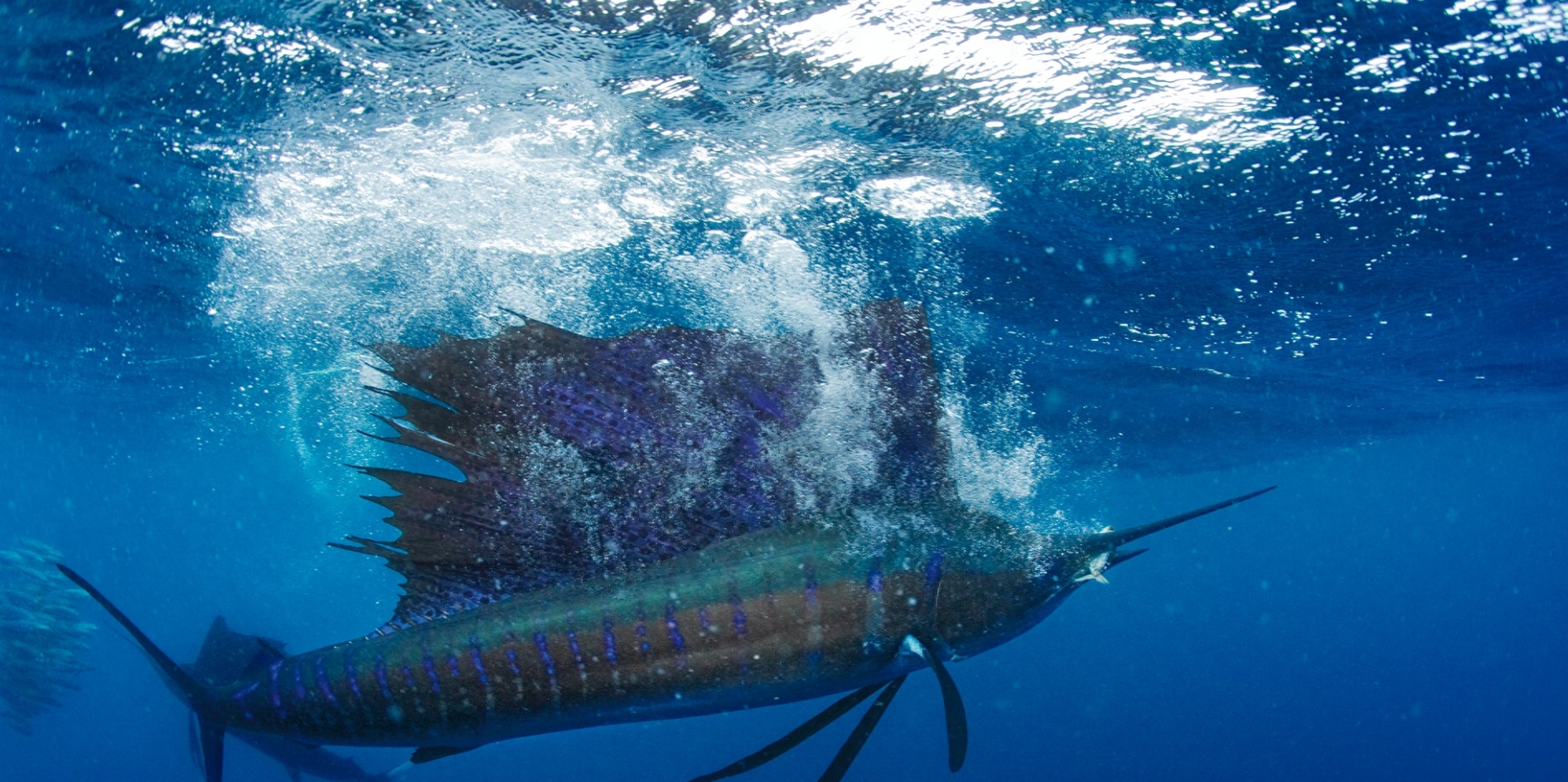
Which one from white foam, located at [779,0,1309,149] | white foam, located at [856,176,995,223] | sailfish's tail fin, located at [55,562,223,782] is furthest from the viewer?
white foam, located at [856,176,995,223]

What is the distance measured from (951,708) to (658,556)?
3.40 feet

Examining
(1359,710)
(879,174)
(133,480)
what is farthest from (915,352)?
(1359,710)

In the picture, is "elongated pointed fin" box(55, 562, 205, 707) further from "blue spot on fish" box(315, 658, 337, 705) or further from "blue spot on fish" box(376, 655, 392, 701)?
"blue spot on fish" box(376, 655, 392, 701)

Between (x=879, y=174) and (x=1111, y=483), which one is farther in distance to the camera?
(x=1111, y=483)

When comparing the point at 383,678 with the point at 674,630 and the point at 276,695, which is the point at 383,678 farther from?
the point at 674,630

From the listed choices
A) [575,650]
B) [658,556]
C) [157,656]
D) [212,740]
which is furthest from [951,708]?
[157,656]

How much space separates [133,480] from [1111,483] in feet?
171

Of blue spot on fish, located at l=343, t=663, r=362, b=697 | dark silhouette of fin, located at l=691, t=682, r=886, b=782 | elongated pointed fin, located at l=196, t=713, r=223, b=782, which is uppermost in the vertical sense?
A: blue spot on fish, located at l=343, t=663, r=362, b=697

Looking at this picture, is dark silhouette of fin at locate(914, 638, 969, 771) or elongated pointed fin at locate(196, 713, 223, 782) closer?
dark silhouette of fin at locate(914, 638, 969, 771)

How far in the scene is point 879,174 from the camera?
7117 mm

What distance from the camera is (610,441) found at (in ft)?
7.32

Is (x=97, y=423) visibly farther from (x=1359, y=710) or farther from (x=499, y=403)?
(x=1359, y=710)

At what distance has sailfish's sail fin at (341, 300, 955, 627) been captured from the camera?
2137 mm

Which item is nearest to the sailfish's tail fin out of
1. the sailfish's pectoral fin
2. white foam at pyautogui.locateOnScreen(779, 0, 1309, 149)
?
the sailfish's pectoral fin
